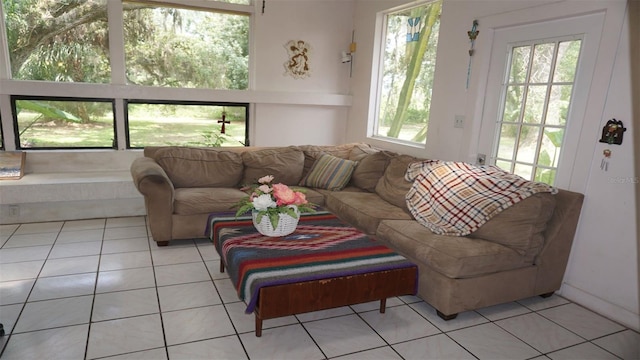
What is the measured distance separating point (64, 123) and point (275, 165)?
7.47 feet

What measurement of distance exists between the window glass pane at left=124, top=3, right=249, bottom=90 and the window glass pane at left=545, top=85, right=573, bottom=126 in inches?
129

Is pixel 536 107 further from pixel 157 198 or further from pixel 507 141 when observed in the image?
pixel 157 198

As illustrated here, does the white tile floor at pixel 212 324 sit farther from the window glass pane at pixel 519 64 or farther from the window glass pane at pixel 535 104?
the window glass pane at pixel 519 64

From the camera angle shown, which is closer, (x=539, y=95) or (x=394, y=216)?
(x=539, y=95)

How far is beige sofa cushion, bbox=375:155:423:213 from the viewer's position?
3416 mm

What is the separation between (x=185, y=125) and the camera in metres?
4.71

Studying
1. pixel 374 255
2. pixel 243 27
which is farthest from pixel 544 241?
pixel 243 27

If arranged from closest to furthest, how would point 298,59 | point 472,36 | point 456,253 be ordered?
1. point 456,253
2. point 472,36
3. point 298,59

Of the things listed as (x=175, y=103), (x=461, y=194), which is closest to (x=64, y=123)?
(x=175, y=103)

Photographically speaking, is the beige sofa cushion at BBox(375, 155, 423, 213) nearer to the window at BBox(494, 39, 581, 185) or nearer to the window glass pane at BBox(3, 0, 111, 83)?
the window at BBox(494, 39, 581, 185)

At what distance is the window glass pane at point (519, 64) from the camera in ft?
9.96

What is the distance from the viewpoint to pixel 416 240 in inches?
103

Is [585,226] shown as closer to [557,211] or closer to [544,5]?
[557,211]

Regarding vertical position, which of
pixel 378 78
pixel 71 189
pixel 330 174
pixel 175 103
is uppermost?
pixel 378 78
